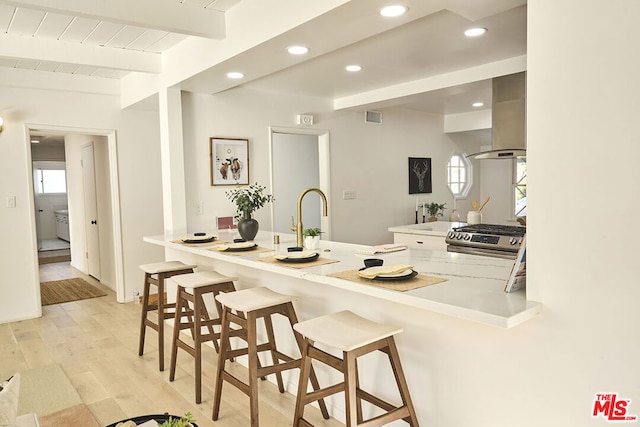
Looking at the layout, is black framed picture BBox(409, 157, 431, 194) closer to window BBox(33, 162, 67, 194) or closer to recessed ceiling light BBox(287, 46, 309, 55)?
recessed ceiling light BBox(287, 46, 309, 55)

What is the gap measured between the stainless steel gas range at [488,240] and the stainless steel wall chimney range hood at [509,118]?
576 millimetres

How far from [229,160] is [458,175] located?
3999 millimetres

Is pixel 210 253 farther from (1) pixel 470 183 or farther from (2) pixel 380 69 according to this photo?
(1) pixel 470 183

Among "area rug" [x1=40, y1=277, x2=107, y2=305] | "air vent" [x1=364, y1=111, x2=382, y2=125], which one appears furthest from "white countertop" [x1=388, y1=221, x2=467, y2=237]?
"area rug" [x1=40, y1=277, x2=107, y2=305]

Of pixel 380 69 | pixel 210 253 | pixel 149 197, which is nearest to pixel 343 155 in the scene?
pixel 380 69

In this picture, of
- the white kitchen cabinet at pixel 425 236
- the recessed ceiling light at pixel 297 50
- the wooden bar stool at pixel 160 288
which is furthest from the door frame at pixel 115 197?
the white kitchen cabinet at pixel 425 236

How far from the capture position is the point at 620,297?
143 cm

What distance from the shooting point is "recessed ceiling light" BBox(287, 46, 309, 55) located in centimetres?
289

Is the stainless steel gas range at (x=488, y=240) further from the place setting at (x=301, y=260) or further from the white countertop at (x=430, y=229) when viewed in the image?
the place setting at (x=301, y=260)

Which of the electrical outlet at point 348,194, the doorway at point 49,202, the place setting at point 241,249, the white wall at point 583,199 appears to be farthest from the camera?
the doorway at point 49,202

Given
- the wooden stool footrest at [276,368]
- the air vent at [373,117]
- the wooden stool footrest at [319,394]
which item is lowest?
the wooden stool footrest at [276,368]

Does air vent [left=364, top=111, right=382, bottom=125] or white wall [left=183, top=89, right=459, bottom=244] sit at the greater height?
air vent [left=364, top=111, right=382, bottom=125]

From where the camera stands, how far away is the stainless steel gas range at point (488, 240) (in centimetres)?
317
